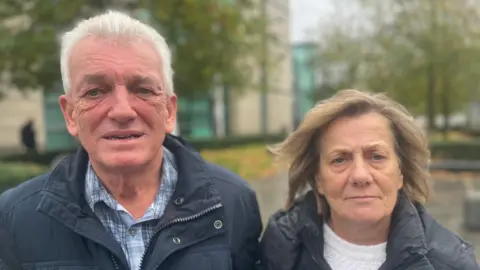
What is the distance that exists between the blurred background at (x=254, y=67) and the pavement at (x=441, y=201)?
4cm

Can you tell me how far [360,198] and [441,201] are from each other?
9.92 m

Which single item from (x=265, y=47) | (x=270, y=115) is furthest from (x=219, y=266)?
(x=270, y=115)

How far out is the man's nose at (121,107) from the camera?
1842mm

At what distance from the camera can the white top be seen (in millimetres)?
2152

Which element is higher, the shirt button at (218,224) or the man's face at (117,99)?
the man's face at (117,99)

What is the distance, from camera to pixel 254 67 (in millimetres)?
17266

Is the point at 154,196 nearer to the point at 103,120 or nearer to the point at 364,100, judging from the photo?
the point at 103,120

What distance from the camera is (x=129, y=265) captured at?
1.93 meters

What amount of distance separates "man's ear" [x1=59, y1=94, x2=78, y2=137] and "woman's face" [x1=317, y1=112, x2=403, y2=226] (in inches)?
37.3

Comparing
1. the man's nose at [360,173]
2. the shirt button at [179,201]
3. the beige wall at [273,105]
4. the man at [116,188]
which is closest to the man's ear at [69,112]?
the man at [116,188]

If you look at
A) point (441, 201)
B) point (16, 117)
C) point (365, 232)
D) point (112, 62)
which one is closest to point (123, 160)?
point (112, 62)

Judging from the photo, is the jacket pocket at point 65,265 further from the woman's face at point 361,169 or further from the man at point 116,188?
the woman's face at point 361,169

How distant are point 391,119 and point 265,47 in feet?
38.0

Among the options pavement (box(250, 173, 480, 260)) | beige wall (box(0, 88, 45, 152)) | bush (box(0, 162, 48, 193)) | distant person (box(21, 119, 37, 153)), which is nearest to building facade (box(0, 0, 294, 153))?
beige wall (box(0, 88, 45, 152))
